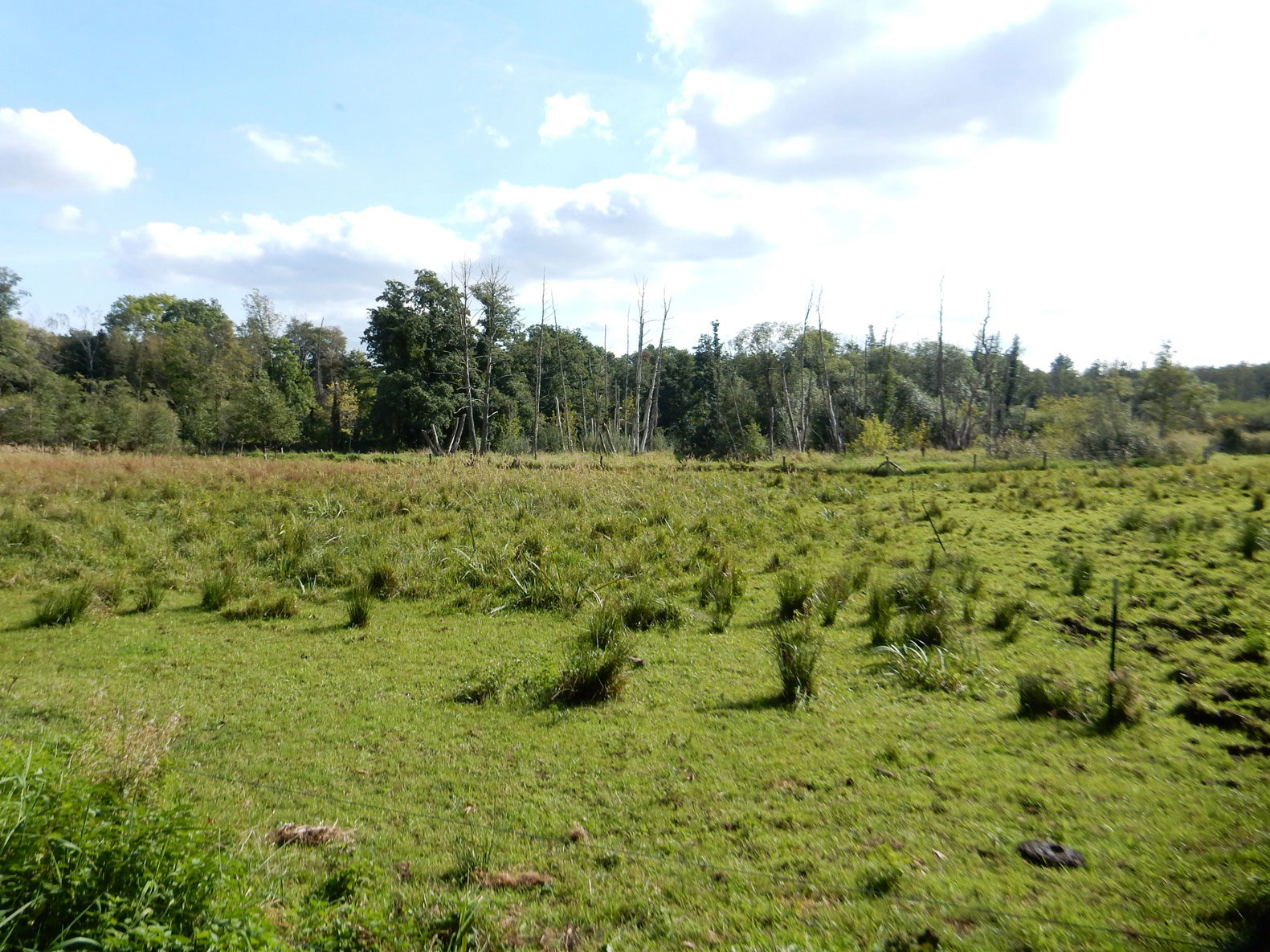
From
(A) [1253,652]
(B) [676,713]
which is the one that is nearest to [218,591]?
(B) [676,713]

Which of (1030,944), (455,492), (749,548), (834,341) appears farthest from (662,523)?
(834,341)

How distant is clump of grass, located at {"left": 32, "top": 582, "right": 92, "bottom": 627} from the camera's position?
9.55 meters

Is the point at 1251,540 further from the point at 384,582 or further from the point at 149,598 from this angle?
the point at 149,598

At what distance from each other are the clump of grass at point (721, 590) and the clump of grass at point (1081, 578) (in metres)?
4.72

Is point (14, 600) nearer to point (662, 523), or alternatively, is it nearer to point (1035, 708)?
point (662, 523)

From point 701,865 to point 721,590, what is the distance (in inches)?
260

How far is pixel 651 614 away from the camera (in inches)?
396

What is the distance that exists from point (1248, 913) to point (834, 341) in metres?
67.6

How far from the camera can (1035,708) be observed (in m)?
6.23

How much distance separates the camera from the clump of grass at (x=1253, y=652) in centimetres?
716

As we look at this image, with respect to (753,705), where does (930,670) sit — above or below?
above

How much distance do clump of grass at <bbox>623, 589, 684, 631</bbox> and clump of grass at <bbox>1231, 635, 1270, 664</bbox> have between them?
616 cm

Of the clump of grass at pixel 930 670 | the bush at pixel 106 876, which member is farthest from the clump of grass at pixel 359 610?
the clump of grass at pixel 930 670

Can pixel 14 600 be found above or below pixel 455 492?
below
